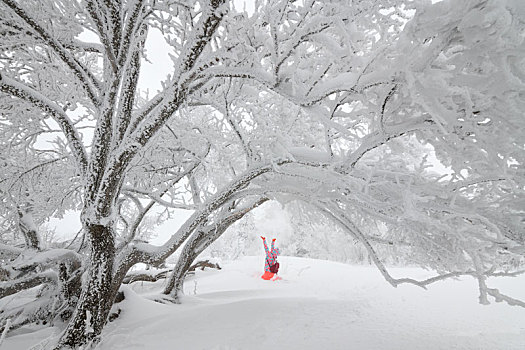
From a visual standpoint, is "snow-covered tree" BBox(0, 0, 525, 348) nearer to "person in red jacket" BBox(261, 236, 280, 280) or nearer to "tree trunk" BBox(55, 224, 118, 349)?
"tree trunk" BBox(55, 224, 118, 349)

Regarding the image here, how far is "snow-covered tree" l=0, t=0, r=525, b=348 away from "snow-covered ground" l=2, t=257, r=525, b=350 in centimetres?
75

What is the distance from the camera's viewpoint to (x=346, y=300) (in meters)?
5.77

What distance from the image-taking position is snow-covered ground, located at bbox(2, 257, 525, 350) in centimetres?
357

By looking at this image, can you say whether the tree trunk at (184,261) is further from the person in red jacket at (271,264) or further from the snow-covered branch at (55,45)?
the person in red jacket at (271,264)

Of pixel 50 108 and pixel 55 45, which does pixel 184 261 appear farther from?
pixel 55 45

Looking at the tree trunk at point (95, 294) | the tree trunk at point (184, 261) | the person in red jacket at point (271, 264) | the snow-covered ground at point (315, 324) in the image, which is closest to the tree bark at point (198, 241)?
the tree trunk at point (184, 261)

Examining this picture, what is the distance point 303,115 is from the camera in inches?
194

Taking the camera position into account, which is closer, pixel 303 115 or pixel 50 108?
pixel 50 108

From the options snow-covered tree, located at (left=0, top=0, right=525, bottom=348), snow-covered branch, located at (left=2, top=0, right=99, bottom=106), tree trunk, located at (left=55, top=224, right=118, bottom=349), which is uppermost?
snow-covered branch, located at (left=2, top=0, right=99, bottom=106)

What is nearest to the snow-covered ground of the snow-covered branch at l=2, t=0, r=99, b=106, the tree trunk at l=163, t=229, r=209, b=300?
the tree trunk at l=163, t=229, r=209, b=300

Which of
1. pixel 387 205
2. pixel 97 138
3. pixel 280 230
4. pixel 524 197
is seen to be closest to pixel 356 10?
pixel 387 205

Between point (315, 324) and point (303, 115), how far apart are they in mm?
3495

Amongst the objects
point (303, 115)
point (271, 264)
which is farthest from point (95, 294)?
point (271, 264)

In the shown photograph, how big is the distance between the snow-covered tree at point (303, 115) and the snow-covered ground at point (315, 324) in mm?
746
